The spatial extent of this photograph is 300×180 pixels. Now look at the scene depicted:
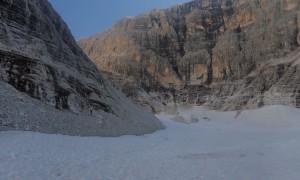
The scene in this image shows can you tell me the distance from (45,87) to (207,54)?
56.0 m

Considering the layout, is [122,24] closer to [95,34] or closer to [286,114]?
[95,34]

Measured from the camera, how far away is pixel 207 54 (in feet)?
245

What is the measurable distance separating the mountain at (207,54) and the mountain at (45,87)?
116ft

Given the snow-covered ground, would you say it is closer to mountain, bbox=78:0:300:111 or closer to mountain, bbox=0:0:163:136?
mountain, bbox=0:0:163:136

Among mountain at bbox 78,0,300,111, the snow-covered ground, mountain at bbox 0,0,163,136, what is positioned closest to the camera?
the snow-covered ground

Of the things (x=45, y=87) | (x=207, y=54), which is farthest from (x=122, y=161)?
(x=207, y=54)

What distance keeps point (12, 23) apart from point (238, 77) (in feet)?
169

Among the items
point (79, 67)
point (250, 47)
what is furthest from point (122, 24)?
point (79, 67)

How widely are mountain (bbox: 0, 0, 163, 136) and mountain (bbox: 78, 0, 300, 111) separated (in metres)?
35.3

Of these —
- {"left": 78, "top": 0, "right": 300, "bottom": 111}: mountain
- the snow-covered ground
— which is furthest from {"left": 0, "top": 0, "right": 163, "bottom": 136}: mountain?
{"left": 78, "top": 0, "right": 300, "bottom": 111}: mountain

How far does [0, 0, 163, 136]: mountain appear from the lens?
19094mm

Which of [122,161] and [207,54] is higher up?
[207,54]

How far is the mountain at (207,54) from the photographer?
62.4 metres

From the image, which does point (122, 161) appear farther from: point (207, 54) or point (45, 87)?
point (207, 54)
